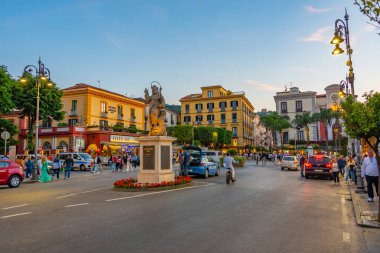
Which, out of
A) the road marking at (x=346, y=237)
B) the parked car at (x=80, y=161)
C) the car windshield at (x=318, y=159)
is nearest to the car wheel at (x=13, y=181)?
the parked car at (x=80, y=161)

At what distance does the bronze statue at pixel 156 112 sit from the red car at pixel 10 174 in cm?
849

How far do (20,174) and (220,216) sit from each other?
47.1 feet

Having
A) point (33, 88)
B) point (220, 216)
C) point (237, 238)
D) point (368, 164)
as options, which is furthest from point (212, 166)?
point (33, 88)

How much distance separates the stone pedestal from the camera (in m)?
14.7

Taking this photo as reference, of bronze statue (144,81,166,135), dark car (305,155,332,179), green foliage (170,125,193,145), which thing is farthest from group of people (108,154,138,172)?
green foliage (170,125,193,145)

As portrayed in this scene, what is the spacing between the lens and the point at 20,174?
17625mm

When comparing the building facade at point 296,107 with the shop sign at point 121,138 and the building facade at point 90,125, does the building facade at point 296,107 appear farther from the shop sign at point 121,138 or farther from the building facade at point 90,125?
the shop sign at point 121,138

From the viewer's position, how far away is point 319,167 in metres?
20.2

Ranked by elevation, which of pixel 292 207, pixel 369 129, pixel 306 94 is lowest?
pixel 292 207

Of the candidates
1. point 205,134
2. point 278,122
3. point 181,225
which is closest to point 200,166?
point 181,225

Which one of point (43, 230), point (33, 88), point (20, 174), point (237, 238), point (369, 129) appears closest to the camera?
point (237, 238)

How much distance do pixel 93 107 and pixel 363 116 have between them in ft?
155

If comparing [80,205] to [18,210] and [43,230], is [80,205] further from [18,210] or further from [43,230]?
[43,230]

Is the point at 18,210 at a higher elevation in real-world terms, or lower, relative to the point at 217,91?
lower
